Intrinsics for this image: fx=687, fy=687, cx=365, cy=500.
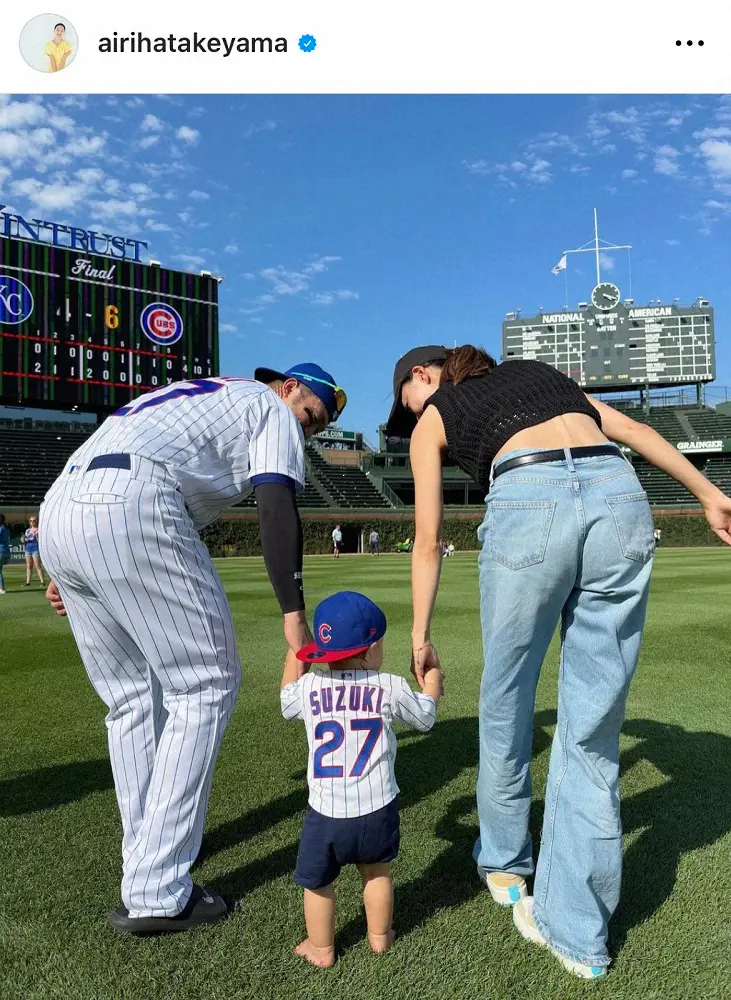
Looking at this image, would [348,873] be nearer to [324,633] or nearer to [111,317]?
[324,633]

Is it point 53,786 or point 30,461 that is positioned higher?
point 30,461

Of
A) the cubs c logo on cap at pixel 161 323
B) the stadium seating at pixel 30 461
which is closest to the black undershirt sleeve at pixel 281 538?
the stadium seating at pixel 30 461

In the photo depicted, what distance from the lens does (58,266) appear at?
1390 inches

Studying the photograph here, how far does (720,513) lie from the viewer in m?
2.62

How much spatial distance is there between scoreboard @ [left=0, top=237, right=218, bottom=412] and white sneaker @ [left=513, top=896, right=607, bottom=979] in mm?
36494

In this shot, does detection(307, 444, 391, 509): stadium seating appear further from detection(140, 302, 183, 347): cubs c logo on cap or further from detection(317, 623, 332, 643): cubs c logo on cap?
detection(317, 623, 332, 643): cubs c logo on cap

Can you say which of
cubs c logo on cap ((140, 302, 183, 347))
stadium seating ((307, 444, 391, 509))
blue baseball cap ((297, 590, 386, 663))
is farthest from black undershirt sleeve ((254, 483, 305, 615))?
stadium seating ((307, 444, 391, 509))

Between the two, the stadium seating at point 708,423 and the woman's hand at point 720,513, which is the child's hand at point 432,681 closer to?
the woman's hand at point 720,513

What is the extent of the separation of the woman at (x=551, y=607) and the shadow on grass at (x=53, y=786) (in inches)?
85.6

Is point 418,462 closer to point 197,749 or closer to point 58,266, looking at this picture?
point 197,749

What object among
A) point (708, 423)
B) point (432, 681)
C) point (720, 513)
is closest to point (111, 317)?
point (432, 681)

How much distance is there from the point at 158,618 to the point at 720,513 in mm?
2096

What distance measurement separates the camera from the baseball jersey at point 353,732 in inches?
85.2

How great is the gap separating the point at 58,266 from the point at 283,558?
38436 mm
